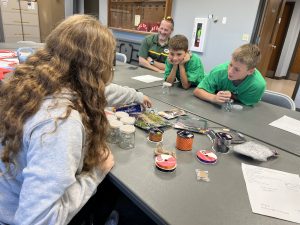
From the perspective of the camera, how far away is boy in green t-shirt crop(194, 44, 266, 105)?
61.6 inches

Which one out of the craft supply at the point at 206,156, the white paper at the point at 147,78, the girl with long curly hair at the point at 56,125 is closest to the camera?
the girl with long curly hair at the point at 56,125

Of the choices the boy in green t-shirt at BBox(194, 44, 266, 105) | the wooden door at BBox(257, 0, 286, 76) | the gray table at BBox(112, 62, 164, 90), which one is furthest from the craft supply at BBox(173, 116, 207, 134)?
the wooden door at BBox(257, 0, 286, 76)

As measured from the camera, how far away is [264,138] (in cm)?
124

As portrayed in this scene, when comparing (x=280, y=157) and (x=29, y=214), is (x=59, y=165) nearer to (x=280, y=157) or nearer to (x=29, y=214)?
(x=29, y=214)

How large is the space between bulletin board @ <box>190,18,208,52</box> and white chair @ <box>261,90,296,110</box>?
2.21 m

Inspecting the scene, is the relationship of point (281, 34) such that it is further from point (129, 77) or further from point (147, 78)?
point (129, 77)

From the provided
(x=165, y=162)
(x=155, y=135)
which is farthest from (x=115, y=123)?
(x=165, y=162)

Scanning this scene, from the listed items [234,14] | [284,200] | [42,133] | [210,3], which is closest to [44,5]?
[210,3]

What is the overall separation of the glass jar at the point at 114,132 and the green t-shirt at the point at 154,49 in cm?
214

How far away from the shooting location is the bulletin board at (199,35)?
3860 millimetres

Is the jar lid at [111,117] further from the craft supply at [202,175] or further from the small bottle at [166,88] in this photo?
the small bottle at [166,88]

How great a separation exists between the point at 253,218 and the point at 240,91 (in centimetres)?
122

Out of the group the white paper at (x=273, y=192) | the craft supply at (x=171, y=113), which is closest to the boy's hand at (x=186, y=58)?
the craft supply at (x=171, y=113)

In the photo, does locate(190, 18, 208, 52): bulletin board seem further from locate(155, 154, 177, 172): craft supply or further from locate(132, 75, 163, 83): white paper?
locate(155, 154, 177, 172): craft supply
